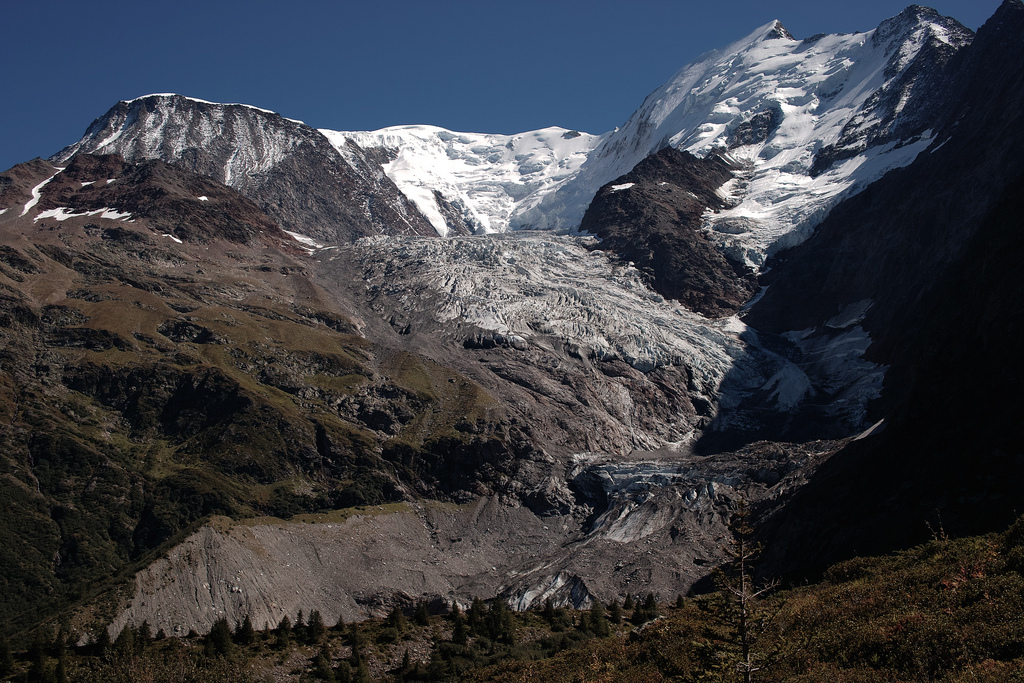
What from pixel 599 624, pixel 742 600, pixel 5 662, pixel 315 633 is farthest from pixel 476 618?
pixel 742 600

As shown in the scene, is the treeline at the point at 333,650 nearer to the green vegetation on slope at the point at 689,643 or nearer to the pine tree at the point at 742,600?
the green vegetation on slope at the point at 689,643

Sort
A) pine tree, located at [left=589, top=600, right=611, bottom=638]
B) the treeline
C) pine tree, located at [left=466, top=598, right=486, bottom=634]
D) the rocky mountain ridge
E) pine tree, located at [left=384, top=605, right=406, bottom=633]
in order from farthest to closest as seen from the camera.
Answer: the rocky mountain ridge < pine tree, located at [left=466, top=598, right=486, bottom=634] < pine tree, located at [left=384, top=605, right=406, bottom=633] < pine tree, located at [left=589, top=600, right=611, bottom=638] < the treeline

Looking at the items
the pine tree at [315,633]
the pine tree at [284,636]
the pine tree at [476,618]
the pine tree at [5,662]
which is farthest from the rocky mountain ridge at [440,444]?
the pine tree at [476,618]

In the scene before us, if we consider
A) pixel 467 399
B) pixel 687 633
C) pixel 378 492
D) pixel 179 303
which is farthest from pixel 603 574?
pixel 179 303

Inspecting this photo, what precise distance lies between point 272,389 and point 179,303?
4648cm

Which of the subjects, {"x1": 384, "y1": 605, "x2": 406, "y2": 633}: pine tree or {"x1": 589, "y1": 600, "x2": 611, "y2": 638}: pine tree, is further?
{"x1": 384, "y1": 605, "x2": 406, "y2": 633}: pine tree

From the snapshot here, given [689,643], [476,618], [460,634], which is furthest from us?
[476,618]

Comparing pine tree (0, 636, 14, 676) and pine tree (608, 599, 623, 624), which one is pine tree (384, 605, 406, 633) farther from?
pine tree (0, 636, 14, 676)

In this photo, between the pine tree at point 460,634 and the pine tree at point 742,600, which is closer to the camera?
the pine tree at point 742,600

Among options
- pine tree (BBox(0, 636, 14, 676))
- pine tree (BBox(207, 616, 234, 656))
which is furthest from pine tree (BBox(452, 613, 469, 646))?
pine tree (BBox(0, 636, 14, 676))

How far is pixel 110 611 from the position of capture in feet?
278

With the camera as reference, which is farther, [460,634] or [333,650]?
[460,634]

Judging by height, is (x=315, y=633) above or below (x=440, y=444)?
below

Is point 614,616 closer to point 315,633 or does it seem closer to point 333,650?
point 333,650
